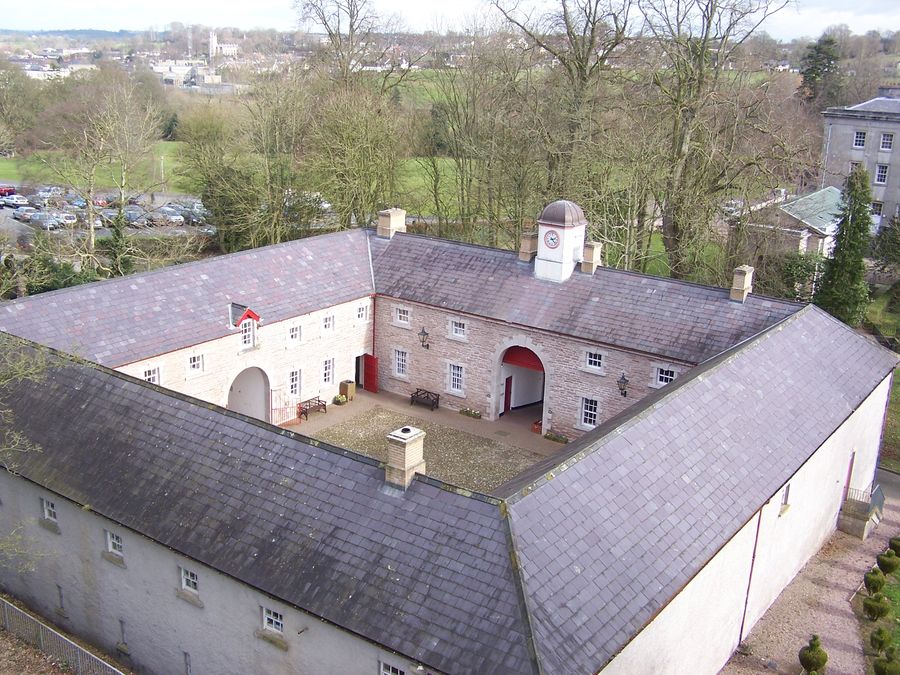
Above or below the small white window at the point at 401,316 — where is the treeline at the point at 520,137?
above

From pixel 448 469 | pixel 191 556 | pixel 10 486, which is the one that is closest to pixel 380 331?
pixel 448 469

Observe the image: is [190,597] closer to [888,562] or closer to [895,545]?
[888,562]

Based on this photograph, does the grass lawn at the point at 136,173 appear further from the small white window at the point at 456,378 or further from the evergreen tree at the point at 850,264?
the evergreen tree at the point at 850,264

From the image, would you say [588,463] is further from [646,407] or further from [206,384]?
[206,384]

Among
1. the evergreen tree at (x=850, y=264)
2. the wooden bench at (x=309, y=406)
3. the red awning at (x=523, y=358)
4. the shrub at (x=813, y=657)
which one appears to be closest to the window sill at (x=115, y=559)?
the wooden bench at (x=309, y=406)

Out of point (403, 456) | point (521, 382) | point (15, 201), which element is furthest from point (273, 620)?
point (15, 201)
